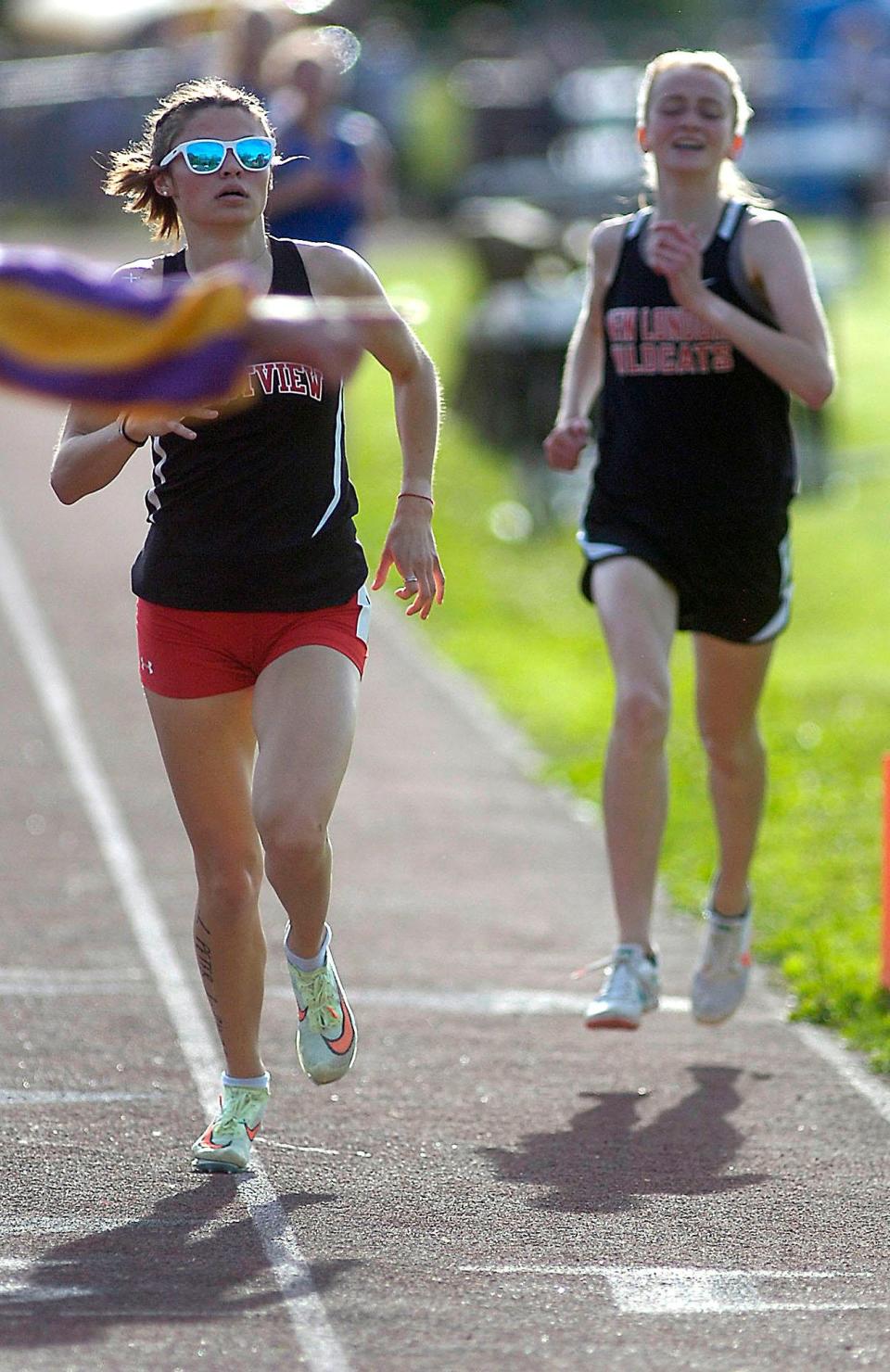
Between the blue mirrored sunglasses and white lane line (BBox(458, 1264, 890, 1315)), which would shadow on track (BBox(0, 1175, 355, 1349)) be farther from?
the blue mirrored sunglasses

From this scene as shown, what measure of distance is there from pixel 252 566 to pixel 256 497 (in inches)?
5.7

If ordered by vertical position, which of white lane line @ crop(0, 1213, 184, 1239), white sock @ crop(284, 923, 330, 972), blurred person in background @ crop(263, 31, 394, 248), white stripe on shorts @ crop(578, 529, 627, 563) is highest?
blurred person in background @ crop(263, 31, 394, 248)

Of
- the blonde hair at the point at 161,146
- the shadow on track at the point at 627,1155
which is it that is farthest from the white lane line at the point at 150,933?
the blonde hair at the point at 161,146

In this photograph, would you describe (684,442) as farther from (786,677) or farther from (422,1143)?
(786,677)

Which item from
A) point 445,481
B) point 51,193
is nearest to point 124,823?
point 445,481

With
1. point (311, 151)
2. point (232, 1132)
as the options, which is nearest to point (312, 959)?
point (232, 1132)

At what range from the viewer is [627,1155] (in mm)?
5223

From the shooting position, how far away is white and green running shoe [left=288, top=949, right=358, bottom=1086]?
4.88 metres

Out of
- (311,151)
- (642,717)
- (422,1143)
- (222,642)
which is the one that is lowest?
(422,1143)

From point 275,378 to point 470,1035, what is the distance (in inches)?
89.0

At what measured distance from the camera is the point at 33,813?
8.51m

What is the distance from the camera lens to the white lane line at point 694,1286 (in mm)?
4238

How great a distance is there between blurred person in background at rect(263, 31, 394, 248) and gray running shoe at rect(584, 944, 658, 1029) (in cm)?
558

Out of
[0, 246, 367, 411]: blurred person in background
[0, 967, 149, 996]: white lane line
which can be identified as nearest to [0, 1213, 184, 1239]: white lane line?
[0, 967, 149, 996]: white lane line
